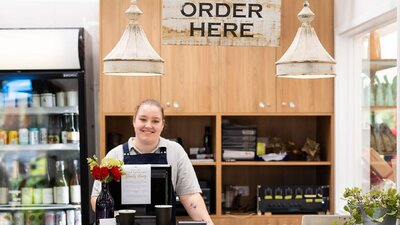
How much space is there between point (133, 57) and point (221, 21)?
115cm

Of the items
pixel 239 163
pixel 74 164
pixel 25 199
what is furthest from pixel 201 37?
pixel 25 199

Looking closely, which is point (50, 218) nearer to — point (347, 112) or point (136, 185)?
point (136, 185)

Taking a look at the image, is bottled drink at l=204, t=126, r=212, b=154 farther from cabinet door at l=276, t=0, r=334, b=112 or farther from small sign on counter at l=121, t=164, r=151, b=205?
small sign on counter at l=121, t=164, r=151, b=205

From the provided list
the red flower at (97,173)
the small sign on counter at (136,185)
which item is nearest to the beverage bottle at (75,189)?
the small sign on counter at (136,185)

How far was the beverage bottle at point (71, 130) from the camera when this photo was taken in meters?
5.02

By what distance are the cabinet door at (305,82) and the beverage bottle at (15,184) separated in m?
2.10

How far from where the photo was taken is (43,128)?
506cm

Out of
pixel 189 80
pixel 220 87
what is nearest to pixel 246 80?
pixel 220 87

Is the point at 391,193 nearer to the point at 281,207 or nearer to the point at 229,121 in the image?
the point at 281,207

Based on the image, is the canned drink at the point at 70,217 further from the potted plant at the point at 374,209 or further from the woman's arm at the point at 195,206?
the potted plant at the point at 374,209

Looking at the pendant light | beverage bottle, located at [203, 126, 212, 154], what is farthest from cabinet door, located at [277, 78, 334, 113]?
the pendant light

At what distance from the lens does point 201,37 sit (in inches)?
158

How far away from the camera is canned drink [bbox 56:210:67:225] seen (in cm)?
508

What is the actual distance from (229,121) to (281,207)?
34.8 inches
